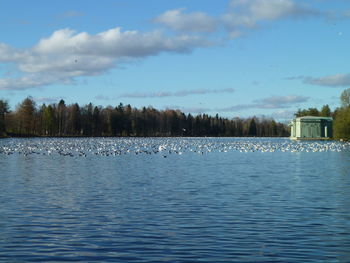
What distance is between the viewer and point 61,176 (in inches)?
1275

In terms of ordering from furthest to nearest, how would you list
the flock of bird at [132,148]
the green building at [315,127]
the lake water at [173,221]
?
1. the green building at [315,127]
2. the flock of bird at [132,148]
3. the lake water at [173,221]

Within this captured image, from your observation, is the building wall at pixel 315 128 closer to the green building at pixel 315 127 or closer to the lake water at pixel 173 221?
the green building at pixel 315 127

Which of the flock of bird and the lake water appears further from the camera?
the flock of bird

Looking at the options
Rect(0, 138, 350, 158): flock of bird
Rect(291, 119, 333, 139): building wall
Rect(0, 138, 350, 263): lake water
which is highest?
Rect(291, 119, 333, 139): building wall

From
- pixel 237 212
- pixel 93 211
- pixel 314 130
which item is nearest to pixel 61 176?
pixel 93 211

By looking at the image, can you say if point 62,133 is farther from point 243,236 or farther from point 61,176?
point 243,236

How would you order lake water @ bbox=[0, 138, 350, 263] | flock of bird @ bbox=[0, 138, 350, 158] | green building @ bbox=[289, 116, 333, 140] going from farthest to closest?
green building @ bbox=[289, 116, 333, 140] < flock of bird @ bbox=[0, 138, 350, 158] < lake water @ bbox=[0, 138, 350, 263]

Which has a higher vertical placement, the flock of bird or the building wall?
the building wall

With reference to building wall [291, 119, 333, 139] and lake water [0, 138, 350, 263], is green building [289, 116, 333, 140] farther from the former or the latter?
lake water [0, 138, 350, 263]

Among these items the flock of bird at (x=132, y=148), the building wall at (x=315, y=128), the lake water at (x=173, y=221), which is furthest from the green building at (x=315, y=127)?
the lake water at (x=173, y=221)

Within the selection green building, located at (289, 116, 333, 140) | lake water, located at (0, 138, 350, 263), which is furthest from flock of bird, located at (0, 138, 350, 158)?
green building, located at (289, 116, 333, 140)

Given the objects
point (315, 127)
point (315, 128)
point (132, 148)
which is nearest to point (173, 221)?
point (132, 148)

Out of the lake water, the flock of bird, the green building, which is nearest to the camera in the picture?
the lake water

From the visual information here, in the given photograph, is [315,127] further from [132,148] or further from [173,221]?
[173,221]
